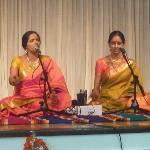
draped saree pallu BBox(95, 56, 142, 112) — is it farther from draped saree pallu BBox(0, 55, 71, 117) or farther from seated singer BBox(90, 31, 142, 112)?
draped saree pallu BBox(0, 55, 71, 117)

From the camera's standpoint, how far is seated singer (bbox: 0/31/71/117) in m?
4.89

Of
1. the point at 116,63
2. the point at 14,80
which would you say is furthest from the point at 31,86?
the point at 116,63

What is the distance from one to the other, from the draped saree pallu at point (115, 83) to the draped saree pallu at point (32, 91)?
672mm

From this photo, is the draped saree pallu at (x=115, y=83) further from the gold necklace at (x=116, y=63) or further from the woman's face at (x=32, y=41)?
the woman's face at (x=32, y=41)

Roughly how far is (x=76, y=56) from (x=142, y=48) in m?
1.21

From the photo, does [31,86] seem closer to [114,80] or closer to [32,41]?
[32,41]

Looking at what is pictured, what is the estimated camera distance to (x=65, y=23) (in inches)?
277

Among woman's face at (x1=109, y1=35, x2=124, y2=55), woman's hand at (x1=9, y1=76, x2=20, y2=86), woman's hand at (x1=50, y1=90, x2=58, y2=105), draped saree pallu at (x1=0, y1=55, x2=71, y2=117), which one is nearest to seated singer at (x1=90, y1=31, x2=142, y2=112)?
woman's face at (x1=109, y1=35, x2=124, y2=55)

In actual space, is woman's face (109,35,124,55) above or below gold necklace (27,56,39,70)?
above

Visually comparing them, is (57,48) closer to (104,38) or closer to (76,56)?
(76,56)

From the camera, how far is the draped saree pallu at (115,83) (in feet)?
18.3

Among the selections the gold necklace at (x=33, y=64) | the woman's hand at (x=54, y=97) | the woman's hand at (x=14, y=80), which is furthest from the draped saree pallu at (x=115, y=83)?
the woman's hand at (x=14, y=80)

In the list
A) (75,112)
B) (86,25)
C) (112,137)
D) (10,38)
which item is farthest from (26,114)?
(86,25)

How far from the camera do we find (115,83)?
5789 millimetres
